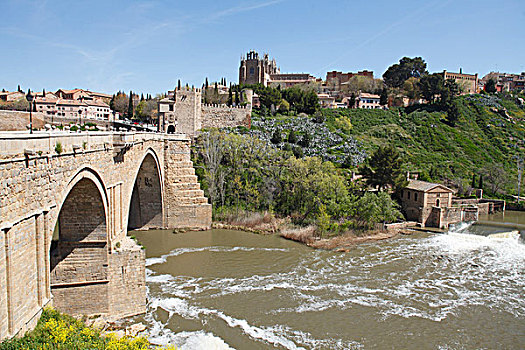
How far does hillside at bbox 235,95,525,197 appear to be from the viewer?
34531 millimetres

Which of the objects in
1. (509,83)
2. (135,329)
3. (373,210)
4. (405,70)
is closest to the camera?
(135,329)

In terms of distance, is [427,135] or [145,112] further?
[145,112]

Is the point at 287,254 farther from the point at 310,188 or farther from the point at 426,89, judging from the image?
the point at 426,89

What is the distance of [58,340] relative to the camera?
253 inches

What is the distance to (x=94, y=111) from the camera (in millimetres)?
36219

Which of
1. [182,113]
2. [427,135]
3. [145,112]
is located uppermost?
[145,112]

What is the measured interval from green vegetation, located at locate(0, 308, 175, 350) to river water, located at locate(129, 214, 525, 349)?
12.4ft

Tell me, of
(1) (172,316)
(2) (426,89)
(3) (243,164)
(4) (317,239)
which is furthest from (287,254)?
(2) (426,89)

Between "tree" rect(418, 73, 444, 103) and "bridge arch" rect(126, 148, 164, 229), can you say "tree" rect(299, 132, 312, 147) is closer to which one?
"bridge arch" rect(126, 148, 164, 229)

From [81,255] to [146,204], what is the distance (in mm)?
10872

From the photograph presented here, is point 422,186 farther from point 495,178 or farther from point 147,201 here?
point 147,201

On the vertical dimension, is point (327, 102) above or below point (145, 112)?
above

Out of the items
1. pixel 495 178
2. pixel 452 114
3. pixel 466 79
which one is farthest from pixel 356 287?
pixel 466 79

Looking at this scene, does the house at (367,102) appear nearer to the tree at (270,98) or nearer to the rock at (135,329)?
the tree at (270,98)
